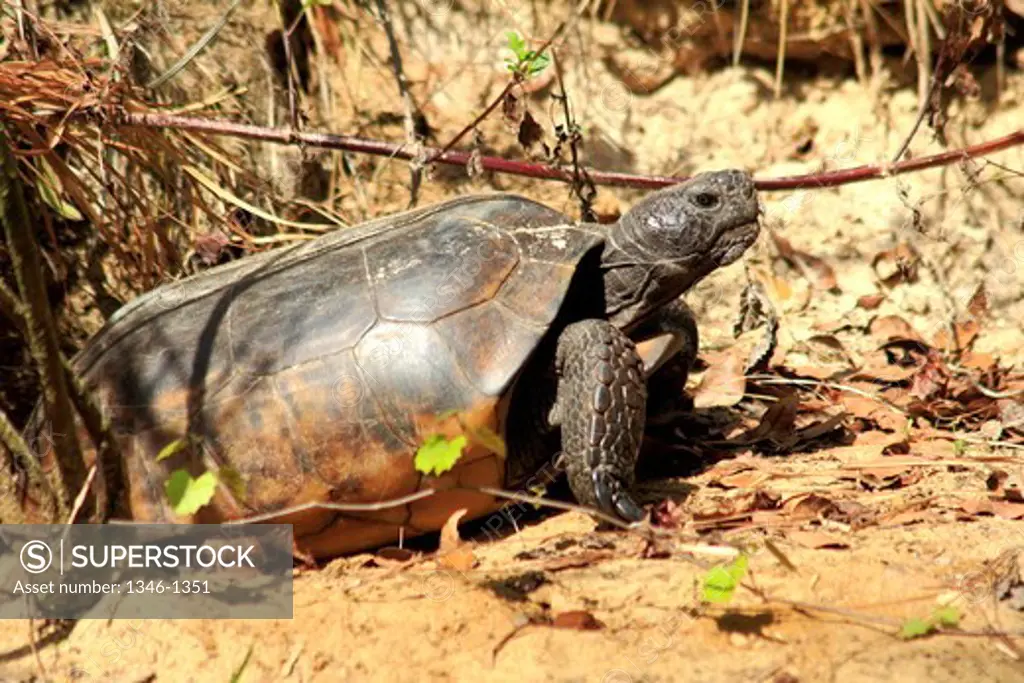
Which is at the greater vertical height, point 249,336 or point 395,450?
point 249,336

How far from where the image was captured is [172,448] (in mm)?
4062

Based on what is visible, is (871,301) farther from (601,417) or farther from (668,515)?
(668,515)

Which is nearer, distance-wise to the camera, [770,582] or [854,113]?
[770,582]

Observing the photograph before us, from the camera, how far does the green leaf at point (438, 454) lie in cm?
400

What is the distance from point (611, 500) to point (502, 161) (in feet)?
7.01

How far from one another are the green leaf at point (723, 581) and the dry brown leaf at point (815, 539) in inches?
22.6

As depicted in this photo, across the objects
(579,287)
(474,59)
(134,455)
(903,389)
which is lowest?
(903,389)

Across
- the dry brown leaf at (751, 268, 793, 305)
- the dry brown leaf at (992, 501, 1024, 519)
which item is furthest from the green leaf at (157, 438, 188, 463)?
the dry brown leaf at (751, 268, 793, 305)

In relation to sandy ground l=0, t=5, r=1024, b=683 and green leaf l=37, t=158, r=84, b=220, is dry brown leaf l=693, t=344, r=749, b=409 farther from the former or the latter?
green leaf l=37, t=158, r=84, b=220

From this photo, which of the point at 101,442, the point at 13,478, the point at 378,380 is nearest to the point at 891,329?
the point at 378,380

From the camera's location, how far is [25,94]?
556 centimetres

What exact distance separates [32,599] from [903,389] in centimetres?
404

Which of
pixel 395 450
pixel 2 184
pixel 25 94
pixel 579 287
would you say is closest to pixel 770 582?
pixel 395 450

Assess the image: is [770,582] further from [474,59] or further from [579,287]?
[474,59]
